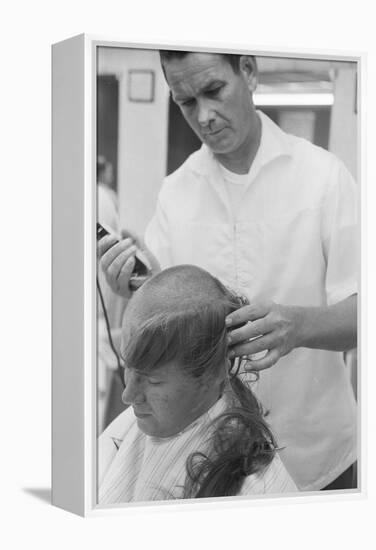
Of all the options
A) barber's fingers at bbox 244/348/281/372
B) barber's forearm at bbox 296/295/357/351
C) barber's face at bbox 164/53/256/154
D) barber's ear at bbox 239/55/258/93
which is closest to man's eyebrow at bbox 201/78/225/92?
barber's face at bbox 164/53/256/154

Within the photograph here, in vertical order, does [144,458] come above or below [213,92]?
below

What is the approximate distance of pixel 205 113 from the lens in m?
6.14

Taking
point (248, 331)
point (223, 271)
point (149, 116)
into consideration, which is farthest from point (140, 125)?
point (248, 331)

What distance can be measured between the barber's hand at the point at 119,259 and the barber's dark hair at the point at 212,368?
5.0 inches

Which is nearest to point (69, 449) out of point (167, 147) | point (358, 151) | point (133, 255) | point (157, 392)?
point (157, 392)

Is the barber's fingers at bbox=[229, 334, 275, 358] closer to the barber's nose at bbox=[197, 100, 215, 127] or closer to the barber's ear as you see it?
the barber's nose at bbox=[197, 100, 215, 127]

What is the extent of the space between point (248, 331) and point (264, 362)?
184 mm

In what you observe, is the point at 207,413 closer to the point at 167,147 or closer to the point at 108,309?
the point at 108,309

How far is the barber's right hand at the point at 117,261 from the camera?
6020 millimetres

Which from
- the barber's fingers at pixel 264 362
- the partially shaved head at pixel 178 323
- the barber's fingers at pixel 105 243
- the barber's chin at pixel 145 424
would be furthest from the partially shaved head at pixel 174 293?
the barber's chin at pixel 145 424

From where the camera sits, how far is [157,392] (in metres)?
6.04

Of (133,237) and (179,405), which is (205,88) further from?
(179,405)

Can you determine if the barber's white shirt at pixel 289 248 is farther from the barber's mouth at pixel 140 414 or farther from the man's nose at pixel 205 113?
the barber's mouth at pixel 140 414

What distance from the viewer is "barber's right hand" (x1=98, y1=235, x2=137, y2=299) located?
6.02 meters
